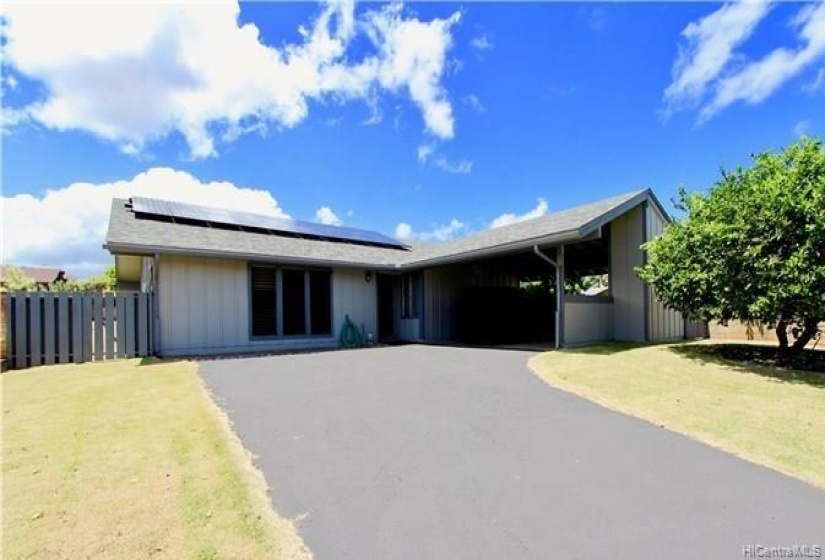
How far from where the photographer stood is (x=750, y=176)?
8461 millimetres

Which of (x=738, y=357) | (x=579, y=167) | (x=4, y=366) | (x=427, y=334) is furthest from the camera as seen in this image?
(x=579, y=167)

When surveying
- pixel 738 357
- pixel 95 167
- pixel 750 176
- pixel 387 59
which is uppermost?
pixel 387 59

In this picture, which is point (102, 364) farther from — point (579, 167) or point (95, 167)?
point (579, 167)

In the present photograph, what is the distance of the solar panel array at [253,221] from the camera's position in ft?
41.6

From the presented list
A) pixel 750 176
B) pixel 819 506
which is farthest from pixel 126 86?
pixel 750 176

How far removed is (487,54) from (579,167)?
9192 mm

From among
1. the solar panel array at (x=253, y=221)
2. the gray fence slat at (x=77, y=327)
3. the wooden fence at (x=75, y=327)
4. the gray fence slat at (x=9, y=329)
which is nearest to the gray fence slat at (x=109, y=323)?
the wooden fence at (x=75, y=327)

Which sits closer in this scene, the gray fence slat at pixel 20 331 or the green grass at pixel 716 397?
the green grass at pixel 716 397

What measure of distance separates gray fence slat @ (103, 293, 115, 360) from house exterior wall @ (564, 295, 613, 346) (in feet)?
37.0

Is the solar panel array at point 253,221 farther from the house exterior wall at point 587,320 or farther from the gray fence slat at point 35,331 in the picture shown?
the house exterior wall at point 587,320

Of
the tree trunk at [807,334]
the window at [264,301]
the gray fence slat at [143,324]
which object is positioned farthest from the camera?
the window at [264,301]

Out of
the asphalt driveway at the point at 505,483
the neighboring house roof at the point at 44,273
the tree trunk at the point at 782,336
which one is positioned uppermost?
the neighboring house roof at the point at 44,273

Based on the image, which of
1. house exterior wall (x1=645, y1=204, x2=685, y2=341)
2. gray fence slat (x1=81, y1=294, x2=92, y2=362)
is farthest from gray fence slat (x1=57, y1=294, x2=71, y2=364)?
house exterior wall (x1=645, y1=204, x2=685, y2=341)

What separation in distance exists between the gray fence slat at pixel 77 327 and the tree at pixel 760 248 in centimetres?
1349
